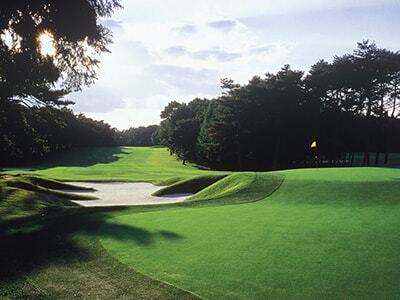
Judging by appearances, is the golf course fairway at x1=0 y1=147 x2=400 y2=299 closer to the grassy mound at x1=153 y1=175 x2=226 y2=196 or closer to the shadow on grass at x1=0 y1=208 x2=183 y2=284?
the shadow on grass at x1=0 y1=208 x2=183 y2=284

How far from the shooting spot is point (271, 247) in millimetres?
10625

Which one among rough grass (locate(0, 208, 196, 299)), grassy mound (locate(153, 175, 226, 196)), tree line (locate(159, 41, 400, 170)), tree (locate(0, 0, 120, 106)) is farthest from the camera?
tree line (locate(159, 41, 400, 170))

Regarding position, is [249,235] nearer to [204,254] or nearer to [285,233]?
[285,233]

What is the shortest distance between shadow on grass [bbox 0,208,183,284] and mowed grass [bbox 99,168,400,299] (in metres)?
0.15

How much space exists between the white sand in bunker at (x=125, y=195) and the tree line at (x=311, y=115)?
26691 mm

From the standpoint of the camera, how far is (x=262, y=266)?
909 centimetres

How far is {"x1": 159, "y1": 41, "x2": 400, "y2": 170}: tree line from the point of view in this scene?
6106cm

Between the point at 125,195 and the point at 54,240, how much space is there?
20.7 m

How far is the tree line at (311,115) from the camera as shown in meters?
61.1

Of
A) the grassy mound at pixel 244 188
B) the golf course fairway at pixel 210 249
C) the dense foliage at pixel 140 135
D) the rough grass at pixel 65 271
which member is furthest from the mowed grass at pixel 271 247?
the dense foliage at pixel 140 135

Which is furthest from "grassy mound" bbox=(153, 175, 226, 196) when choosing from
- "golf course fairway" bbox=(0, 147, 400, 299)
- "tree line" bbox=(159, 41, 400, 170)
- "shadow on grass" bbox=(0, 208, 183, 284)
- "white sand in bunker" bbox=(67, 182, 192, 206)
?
"tree line" bbox=(159, 41, 400, 170)

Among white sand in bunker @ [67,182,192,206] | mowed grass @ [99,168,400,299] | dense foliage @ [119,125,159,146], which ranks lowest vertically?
white sand in bunker @ [67,182,192,206]

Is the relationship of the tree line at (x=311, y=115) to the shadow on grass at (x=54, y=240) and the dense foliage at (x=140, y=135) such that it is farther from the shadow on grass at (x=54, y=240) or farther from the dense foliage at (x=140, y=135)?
the dense foliage at (x=140, y=135)

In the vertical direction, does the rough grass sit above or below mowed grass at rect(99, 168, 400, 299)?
below
